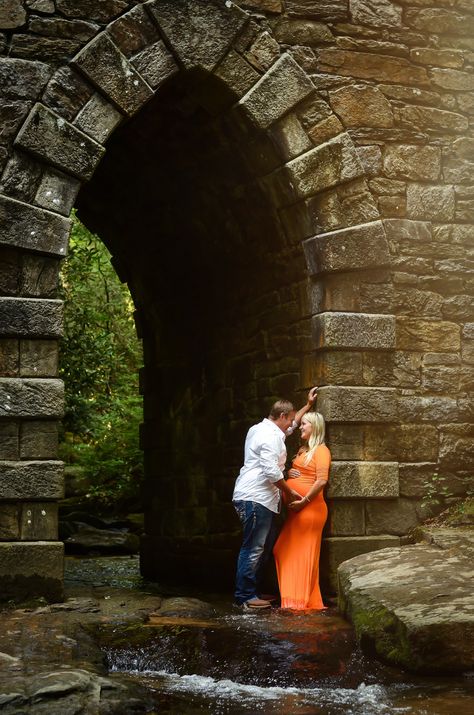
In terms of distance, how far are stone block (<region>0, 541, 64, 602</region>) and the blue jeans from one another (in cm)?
156

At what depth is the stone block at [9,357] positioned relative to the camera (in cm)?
789

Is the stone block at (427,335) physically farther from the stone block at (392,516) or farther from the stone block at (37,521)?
the stone block at (37,521)

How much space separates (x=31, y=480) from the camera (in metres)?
7.86

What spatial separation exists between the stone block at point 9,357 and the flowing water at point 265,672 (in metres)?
2.02

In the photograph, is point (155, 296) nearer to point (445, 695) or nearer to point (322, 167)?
point (322, 167)

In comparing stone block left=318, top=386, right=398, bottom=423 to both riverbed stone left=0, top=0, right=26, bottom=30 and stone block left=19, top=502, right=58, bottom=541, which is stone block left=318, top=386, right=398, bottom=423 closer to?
stone block left=19, top=502, right=58, bottom=541

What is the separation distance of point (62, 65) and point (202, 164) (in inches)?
81.0

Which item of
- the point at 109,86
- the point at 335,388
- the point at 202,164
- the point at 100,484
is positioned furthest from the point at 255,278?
the point at 100,484

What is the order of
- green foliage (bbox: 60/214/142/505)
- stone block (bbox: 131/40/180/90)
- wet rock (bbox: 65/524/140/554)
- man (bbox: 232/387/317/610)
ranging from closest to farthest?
1. stone block (bbox: 131/40/180/90)
2. man (bbox: 232/387/317/610)
3. green foliage (bbox: 60/214/142/505)
4. wet rock (bbox: 65/524/140/554)

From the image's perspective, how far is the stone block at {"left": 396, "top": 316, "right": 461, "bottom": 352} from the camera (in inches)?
354

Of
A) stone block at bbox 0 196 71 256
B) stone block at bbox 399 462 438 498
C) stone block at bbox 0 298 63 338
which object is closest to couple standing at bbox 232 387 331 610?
stone block at bbox 399 462 438 498

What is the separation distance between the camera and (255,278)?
33.0 feet

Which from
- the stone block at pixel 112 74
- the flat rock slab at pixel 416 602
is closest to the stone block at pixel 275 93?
the stone block at pixel 112 74

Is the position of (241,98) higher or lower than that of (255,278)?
higher
